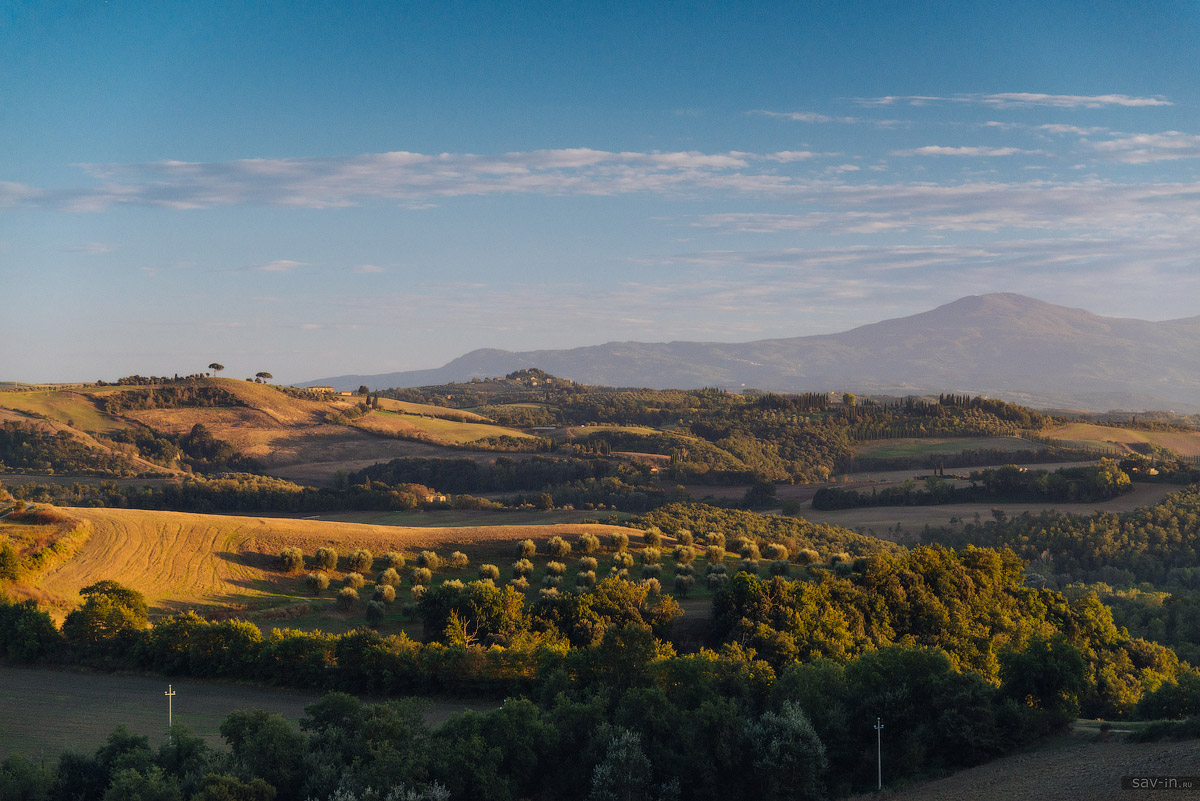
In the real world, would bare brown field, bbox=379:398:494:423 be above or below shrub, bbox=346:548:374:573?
above

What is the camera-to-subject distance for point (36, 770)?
Result: 21312mm

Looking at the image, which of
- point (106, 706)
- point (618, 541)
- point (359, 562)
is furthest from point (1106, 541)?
point (106, 706)

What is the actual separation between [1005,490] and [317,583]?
249 feet

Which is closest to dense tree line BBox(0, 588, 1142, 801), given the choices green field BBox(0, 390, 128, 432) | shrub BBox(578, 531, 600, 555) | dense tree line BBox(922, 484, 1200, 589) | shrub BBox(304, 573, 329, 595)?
shrub BBox(304, 573, 329, 595)

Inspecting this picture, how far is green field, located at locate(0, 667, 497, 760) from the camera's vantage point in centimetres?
2608

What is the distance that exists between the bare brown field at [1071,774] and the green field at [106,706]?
13596 mm

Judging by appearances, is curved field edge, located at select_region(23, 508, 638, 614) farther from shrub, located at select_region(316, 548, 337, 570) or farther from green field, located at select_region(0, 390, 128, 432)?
green field, located at select_region(0, 390, 128, 432)

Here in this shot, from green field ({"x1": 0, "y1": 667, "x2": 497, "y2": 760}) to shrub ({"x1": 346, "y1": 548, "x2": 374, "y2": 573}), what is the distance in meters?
14.5

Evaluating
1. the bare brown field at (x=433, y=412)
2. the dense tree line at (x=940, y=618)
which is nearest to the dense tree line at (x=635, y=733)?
the dense tree line at (x=940, y=618)

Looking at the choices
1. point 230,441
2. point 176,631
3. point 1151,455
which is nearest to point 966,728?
point 176,631

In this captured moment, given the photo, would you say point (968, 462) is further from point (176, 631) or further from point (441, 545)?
point (176, 631)

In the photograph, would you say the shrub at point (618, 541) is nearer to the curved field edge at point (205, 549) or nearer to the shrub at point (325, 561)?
the curved field edge at point (205, 549)

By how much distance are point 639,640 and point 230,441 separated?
112482 millimetres

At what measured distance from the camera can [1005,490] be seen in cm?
9562
